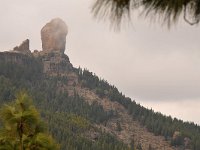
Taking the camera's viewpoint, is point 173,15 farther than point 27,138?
No

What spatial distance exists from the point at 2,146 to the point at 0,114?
1.24 meters

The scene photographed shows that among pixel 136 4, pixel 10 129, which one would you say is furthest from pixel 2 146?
pixel 136 4

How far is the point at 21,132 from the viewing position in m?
20.9

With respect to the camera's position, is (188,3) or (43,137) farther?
(43,137)

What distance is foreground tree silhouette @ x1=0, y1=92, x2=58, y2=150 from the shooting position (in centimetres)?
2055

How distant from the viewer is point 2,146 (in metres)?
20.8

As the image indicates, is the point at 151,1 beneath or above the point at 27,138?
above

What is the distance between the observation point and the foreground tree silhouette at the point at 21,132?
20547 mm

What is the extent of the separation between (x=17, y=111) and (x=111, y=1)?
15766mm

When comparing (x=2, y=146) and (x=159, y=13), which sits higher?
(x=159, y=13)

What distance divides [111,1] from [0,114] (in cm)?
1601

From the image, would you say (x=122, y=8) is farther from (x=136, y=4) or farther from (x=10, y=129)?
(x=10, y=129)

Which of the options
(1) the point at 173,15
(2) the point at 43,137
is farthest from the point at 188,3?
(2) the point at 43,137

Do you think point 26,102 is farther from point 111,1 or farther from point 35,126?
point 111,1
